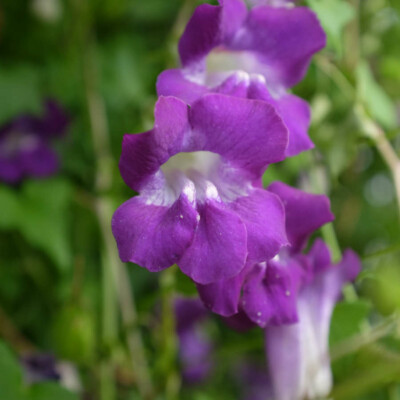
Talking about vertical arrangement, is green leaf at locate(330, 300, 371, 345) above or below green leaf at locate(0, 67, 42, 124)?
below

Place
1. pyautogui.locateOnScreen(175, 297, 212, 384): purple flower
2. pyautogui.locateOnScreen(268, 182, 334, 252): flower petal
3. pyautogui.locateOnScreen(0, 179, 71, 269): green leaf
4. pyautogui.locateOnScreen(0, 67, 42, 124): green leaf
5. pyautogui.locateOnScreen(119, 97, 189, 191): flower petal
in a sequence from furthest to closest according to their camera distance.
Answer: pyautogui.locateOnScreen(175, 297, 212, 384): purple flower → pyautogui.locateOnScreen(0, 67, 42, 124): green leaf → pyautogui.locateOnScreen(0, 179, 71, 269): green leaf → pyautogui.locateOnScreen(268, 182, 334, 252): flower petal → pyautogui.locateOnScreen(119, 97, 189, 191): flower petal

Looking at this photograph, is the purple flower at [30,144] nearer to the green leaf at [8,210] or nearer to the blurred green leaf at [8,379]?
the green leaf at [8,210]

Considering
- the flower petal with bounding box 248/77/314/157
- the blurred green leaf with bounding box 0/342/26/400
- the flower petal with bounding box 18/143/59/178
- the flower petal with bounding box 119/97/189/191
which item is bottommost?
the blurred green leaf with bounding box 0/342/26/400

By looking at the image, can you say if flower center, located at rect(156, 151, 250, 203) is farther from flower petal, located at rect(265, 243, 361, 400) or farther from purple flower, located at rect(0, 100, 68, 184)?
purple flower, located at rect(0, 100, 68, 184)

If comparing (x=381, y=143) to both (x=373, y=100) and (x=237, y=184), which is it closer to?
(x=373, y=100)

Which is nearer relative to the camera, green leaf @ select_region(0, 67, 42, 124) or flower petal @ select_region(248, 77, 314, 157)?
flower petal @ select_region(248, 77, 314, 157)

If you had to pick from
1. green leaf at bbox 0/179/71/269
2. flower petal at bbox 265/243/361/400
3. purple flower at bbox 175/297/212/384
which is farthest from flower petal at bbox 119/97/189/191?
purple flower at bbox 175/297/212/384

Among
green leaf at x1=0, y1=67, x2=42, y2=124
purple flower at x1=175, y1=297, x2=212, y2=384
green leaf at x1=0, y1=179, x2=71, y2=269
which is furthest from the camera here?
purple flower at x1=175, y1=297, x2=212, y2=384
